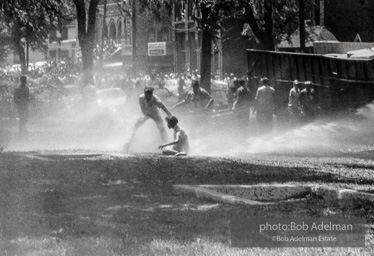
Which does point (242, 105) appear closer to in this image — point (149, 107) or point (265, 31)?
point (149, 107)

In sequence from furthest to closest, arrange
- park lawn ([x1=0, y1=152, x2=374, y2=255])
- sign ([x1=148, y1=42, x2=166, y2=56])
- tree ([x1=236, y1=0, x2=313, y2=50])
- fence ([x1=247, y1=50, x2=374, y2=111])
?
sign ([x1=148, y1=42, x2=166, y2=56]) < tree ([x1=236, y1=0, x2=313, y2=50]) < fence ([x1=247, y1=50, x2=374, y2=111]) < park lawn ([x1=0, y1=152, x2=374, y2=255])

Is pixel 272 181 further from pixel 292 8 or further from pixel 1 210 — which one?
pixel 292 8

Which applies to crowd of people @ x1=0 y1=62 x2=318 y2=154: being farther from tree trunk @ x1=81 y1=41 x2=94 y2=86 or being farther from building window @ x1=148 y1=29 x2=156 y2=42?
building window @ x1=148 y1=29 x2=156 y2=42

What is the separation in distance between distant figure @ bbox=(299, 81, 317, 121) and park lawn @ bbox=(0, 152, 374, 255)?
8.90 meters

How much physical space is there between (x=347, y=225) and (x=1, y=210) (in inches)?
151

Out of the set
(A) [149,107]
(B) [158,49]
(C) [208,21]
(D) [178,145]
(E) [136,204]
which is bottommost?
(D) [178,145]

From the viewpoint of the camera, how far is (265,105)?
23.4 m

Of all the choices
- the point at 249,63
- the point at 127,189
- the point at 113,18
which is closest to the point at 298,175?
the point at 127,189

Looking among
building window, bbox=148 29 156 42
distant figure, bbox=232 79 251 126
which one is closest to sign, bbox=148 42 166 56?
building window, bbox=148 29 156 42

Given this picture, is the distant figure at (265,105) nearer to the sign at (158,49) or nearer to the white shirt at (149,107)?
the white shirt at (149,107)

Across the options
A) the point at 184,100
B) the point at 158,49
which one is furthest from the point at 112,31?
the point at 184,100

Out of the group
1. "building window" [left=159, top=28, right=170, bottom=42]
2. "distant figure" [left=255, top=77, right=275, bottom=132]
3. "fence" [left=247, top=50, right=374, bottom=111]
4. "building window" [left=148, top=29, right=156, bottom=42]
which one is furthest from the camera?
"building window" [left=148, top=29, right=156, bottom=42]

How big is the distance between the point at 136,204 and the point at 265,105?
43.5 feet

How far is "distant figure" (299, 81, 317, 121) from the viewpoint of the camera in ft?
85.5
